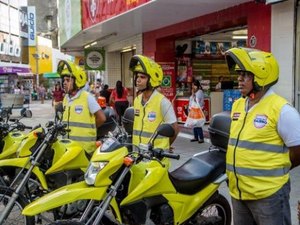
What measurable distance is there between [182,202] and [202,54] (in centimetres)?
1196

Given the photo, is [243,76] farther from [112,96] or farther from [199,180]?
[112,96]

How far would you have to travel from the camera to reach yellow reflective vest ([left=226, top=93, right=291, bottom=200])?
3.18 metres

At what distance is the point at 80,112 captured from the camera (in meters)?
5.52

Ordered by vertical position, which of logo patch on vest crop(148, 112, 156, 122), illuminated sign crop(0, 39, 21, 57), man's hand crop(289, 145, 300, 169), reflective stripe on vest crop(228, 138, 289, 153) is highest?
illuminated sign crop(0, 39, 21, 57)

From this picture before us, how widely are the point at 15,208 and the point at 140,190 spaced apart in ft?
5.30

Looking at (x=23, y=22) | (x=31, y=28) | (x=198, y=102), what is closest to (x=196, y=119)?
(x=198, y=102)

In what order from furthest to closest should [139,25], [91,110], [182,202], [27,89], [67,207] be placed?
[27,89]
[139,25]
[91,110]
[67,207]
[182,202]

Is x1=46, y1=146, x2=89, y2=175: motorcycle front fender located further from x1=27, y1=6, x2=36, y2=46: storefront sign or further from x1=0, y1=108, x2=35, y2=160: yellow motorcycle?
x1=27, y1=6, x2=36, y2=46: storefront sign

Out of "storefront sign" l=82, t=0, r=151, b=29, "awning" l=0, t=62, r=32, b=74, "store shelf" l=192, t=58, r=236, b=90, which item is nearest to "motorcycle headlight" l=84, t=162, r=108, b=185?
"storefront sign" l=82, t=0, r=151, b=29

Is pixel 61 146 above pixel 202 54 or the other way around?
the other way around

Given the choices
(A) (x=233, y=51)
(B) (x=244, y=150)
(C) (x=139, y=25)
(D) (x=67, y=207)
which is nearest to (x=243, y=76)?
(A) (x=233, y=51)

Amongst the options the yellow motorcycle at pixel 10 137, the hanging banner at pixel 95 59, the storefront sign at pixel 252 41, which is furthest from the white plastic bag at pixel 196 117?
the hanging banner at pixel 95 59

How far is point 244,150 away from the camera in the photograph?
3275 millimetres

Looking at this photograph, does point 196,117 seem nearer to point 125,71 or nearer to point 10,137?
point 10,137
